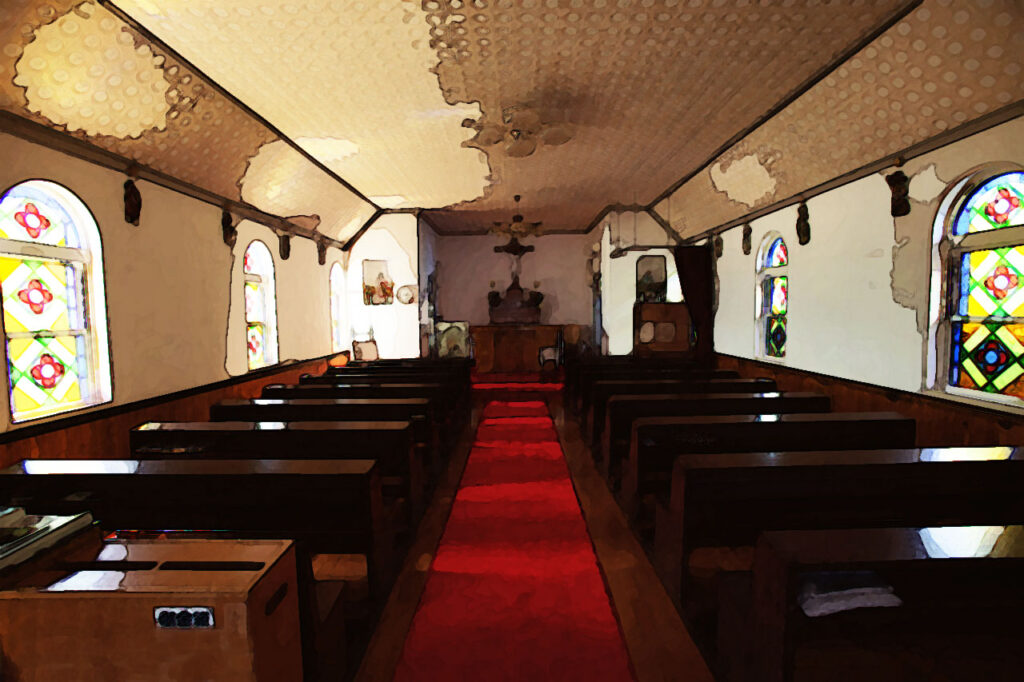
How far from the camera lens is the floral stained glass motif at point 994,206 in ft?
11.0

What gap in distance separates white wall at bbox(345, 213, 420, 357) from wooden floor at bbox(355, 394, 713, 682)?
19.1ft

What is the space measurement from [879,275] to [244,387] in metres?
6.55

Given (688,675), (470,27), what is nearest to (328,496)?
(688,675)

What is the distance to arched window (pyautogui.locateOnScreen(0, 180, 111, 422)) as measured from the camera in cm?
322

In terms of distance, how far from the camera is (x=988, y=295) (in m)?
3.59

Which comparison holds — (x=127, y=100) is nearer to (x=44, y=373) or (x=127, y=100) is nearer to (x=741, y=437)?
(x=44, y=373)

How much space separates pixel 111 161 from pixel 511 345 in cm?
755

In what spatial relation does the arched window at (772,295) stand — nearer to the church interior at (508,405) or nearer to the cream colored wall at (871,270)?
the church interior at (508,405)

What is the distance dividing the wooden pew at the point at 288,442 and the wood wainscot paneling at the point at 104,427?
605 millimetres

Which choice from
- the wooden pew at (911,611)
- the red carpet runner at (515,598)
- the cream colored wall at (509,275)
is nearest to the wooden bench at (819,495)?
the red carpet runner at (515,598)

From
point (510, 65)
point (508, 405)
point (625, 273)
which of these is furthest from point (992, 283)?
point (625, 273)

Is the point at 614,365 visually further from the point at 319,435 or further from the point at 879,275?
the point at 319,435

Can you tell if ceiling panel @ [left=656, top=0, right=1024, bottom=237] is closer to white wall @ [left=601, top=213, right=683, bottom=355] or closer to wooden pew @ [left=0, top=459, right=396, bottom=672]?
white wall @ [left=601, top=213, right=683, bottom=355]

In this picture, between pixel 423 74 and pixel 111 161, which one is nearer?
pixel 111 161
